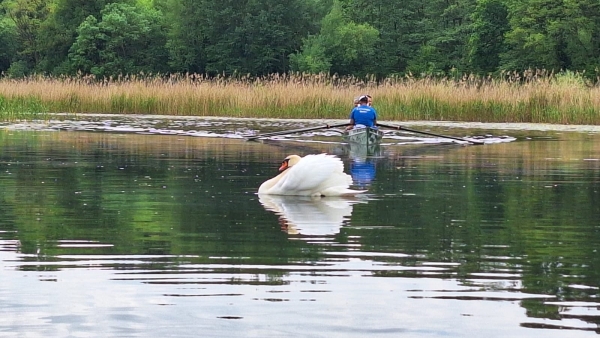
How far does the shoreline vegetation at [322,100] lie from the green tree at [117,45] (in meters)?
33.8

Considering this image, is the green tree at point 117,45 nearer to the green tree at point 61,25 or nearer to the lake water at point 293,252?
the green tree at point 61,25

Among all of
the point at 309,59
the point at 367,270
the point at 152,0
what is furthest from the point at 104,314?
the point at 152,0

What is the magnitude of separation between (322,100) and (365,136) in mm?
→ 11641

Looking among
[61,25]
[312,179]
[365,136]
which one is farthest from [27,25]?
[312,179]

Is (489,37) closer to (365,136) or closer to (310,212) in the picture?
(365,136)

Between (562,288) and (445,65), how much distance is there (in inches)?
2539

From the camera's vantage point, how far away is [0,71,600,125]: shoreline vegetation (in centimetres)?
3303

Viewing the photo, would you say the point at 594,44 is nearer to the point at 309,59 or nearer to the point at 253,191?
the point at 309,59

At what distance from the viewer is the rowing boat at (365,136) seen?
78.9 ft

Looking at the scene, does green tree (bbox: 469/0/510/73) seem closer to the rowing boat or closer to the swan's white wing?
the rowing boat

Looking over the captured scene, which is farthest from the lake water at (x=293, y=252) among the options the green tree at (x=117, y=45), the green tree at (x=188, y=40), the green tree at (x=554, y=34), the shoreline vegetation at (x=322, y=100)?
the green tree at (x=188, y=40)

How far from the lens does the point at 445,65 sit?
71062mm

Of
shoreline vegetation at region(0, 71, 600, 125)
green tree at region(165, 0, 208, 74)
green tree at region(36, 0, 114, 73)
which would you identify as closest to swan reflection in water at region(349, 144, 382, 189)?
shoreline vegetation at region(0, 71, 600, 125)

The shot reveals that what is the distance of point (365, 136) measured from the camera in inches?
947
